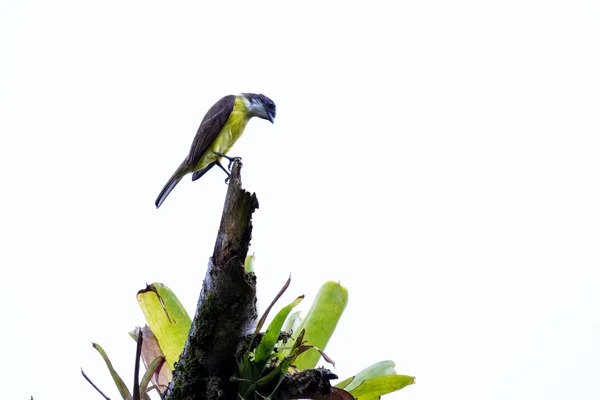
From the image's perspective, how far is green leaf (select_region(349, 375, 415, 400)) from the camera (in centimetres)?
221

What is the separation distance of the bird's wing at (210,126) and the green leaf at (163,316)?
362cm

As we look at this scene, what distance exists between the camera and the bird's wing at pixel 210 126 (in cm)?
605

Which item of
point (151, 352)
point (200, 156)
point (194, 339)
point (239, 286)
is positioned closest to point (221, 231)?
point (239, 286)

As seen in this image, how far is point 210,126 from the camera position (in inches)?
248

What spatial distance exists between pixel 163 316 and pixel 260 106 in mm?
4555

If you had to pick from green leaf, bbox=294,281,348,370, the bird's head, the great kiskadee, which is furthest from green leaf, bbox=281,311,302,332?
the bird's head

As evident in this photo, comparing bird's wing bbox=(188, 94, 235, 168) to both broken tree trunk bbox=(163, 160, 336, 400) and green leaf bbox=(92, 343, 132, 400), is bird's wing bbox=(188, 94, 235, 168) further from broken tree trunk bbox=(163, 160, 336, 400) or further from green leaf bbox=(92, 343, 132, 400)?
broken tree trunk bbox=(163, 160, 336, 400)

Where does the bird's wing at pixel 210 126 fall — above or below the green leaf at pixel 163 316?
above

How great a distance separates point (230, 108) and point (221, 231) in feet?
15.1

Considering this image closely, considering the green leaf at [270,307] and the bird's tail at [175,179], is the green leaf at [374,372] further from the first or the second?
the bird's tail at [175,179]

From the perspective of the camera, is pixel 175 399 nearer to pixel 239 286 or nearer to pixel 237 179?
pixel 239 286

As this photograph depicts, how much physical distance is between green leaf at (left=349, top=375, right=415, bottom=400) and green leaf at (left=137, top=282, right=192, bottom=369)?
0.70 meters

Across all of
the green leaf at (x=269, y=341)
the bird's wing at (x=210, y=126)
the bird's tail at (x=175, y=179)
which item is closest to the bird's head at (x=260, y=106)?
the bird's wing at (x=210, y=126)

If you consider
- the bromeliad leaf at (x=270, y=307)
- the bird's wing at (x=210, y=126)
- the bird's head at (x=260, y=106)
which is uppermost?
the bird's head at (x=260, y=106)
